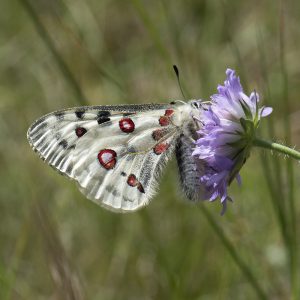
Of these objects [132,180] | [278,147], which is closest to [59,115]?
[132,180]

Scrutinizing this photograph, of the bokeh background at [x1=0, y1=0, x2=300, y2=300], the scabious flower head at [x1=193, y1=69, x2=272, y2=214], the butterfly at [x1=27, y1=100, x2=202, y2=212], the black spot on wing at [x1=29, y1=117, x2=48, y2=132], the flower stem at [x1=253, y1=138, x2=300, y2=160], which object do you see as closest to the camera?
the flower stem at [x1=253, y1=138, x2=300, y2=160]

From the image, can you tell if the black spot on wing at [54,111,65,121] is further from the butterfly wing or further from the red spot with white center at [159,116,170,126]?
the red spot with white center at [159,116,170,126]

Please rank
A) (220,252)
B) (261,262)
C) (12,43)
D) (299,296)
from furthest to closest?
(12,43) < (220,252) < (261,262) < (299,296)

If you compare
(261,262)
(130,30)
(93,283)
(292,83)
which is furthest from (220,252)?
(130,30)

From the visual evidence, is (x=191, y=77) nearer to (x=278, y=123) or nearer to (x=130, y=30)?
(x=278, y=123)

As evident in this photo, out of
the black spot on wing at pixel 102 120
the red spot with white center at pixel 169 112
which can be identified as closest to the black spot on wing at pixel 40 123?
the black spot on wing at pixel 102 120

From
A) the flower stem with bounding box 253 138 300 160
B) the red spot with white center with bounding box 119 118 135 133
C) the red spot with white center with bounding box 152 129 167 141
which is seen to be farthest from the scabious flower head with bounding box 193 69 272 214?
the red spot with white center with bounding box 119 118 135 133
